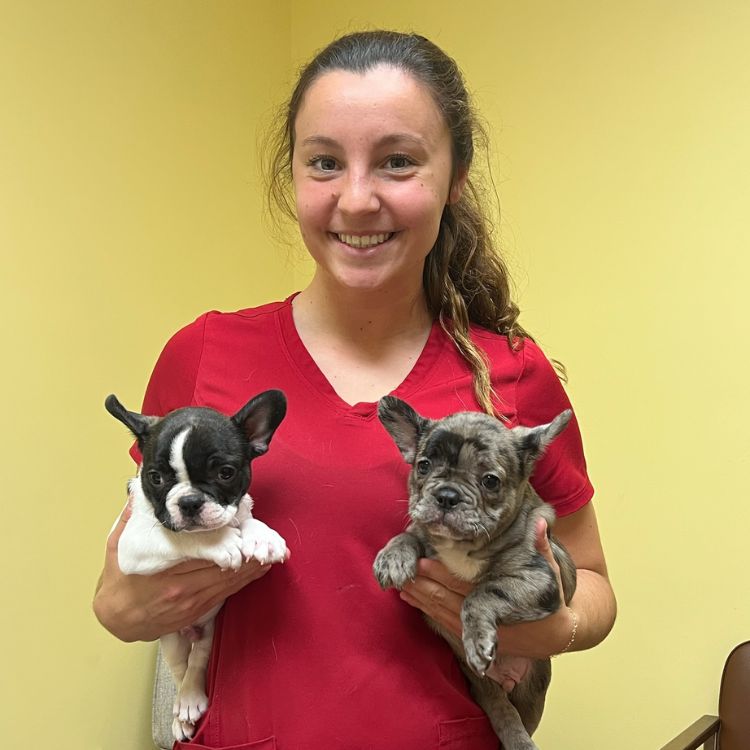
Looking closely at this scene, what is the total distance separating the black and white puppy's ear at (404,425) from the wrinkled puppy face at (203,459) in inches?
7.7

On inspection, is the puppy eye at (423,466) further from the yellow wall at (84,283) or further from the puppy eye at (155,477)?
the yellow wall at (84,283)

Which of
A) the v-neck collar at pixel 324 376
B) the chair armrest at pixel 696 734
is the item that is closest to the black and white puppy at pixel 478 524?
the v-neck collar at pixel 324 376

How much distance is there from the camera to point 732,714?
289 cm

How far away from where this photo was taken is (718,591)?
3002 millimetres

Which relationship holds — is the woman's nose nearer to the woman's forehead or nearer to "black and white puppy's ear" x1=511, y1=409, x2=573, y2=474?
the woman's forehead

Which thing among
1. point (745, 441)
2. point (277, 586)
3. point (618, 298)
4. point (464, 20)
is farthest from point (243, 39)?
point (277, 586)

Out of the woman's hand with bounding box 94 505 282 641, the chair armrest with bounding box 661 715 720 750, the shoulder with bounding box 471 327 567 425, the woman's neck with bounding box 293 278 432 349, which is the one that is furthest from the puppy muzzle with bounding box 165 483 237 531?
the chair armrest with bounding box 661 715 720 750

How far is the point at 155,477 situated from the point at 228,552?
0.19 m

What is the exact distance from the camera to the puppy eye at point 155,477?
5.09ft

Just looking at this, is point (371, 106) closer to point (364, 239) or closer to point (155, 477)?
point (364, 239)

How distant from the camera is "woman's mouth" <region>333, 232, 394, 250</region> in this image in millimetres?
1722

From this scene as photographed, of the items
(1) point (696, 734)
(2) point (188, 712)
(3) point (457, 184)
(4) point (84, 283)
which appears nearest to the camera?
(2) point (188, 712)

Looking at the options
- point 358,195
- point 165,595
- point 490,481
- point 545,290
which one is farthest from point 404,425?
point 545,290

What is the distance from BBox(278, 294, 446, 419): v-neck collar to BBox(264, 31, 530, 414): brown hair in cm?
6
